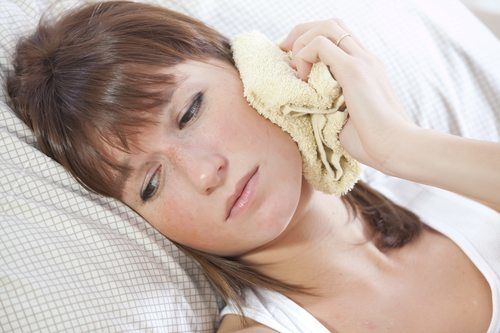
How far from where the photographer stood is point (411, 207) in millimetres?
1595

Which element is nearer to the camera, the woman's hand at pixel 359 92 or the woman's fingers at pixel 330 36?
the woman's hand at pixel 359 92

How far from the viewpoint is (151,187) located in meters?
1.25

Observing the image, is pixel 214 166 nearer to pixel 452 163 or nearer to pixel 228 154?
pixel 228 154

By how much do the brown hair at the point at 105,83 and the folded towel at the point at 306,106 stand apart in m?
0.10

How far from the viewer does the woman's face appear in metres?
1.19

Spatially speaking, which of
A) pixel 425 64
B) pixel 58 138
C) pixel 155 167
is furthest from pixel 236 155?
pixel 425 64

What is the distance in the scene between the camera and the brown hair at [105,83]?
1206 millimetres

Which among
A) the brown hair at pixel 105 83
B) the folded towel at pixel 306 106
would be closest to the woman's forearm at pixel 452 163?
the folded towel at pixel 306 106

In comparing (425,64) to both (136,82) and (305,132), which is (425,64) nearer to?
(305,132)

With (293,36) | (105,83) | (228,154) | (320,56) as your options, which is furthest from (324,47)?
(105,83)

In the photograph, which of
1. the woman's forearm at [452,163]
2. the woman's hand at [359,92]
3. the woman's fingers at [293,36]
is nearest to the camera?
the woman's forearm at [452,163]

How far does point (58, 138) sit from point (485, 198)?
78 cm

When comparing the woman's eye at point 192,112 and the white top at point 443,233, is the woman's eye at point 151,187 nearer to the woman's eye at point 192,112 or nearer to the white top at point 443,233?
the woman's eye at point 192,112

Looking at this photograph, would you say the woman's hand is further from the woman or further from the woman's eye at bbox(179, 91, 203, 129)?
the woman's eye at bbox(179, 91, 203, 129)
